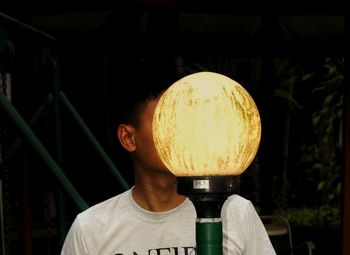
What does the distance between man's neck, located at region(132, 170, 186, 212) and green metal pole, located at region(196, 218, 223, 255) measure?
64 centimetres

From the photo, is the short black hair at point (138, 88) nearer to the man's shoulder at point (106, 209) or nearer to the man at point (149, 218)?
the man at point (149, 218)

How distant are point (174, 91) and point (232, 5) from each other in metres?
3.56

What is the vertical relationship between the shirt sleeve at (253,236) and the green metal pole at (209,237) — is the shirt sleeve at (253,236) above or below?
below

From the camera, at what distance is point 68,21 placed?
7.54 m

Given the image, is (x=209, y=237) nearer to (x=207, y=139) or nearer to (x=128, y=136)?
(x=207, y=139)

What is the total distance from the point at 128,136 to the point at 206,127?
69 cm

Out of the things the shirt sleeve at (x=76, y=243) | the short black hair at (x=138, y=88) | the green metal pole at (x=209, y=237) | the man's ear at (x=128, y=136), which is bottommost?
the shirt sleeve at (x=76, y=243)

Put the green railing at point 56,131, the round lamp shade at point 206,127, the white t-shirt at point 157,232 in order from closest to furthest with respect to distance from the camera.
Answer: the round lamp shade at point 206,127
the white t-shirt at point 157,232
the green railing at point 56,131

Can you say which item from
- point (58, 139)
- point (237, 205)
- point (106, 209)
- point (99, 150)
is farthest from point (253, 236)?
point (99, 150)

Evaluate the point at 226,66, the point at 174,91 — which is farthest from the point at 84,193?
the point at 174,91

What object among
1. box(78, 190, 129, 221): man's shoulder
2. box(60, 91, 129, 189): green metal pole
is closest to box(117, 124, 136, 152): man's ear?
box(78, 190, 129, 221): man's shoulder

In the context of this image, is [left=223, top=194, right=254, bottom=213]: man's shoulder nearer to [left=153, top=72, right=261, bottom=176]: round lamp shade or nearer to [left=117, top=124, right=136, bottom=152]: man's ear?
[left=117, top=124, right=136, bottom=152]: man's ear

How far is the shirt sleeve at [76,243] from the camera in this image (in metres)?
1.97

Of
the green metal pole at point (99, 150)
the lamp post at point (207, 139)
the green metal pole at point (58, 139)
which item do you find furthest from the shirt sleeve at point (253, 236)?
the green metal pole at point (99, 150)
